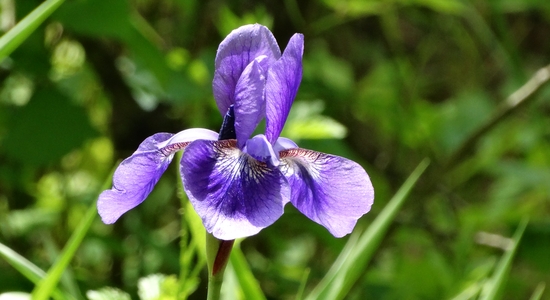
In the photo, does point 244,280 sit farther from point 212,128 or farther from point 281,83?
point 212,128

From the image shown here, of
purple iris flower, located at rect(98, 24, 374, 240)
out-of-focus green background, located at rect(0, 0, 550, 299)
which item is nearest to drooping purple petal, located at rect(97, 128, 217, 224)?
purple iris flower, located at rect(98, 24, 374, 240)

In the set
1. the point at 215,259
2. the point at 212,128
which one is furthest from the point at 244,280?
the point at 212,128

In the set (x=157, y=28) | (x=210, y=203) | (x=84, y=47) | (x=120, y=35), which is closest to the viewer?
(x=210, y=203)

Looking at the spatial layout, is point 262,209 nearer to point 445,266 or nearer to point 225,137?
point 225,137

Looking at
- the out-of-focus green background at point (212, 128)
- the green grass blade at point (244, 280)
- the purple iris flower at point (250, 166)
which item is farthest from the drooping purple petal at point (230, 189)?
the out-of-focus green background at point (212, 128)

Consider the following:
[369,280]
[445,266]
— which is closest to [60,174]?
[369,280]

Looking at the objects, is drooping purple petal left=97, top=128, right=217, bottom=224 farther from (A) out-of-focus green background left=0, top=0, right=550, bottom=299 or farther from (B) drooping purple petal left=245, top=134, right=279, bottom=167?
(A) out-of-focus green background left=0, top=0, right=550, bottom=299
